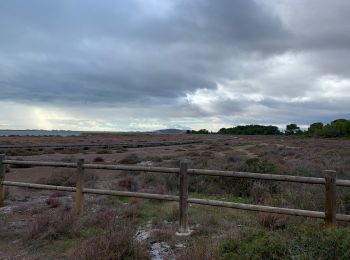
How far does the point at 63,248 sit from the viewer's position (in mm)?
6473

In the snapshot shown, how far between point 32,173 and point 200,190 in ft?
39.4

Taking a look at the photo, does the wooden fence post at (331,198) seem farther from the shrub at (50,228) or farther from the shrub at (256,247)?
the shrub at (50,228)

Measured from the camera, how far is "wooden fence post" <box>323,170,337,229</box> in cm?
617

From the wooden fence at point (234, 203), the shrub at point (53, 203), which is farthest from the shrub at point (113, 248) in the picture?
the shrub at point (53, 203)

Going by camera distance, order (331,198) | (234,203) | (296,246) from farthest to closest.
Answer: (234,203) < (331,198) < (296,246)

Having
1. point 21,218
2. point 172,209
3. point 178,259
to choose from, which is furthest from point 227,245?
point 21,218

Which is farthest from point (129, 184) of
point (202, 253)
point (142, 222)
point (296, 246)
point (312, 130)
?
point (312, 130)

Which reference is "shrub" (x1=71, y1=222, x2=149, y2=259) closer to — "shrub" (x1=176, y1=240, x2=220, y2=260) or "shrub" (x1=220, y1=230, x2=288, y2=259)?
"shrub" (x1=176, y1=240, x2=220, y2=260)

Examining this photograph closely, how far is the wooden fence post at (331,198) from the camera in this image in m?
6.17

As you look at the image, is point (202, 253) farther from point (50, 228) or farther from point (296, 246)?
point (50, 228)

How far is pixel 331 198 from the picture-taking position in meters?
6.18

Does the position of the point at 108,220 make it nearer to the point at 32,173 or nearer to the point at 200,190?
the point at 200,190

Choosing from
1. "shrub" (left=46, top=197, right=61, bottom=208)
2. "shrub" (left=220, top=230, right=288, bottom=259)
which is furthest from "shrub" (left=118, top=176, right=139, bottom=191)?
"shrub" (left=220, top=230, right=288, bottom=259)

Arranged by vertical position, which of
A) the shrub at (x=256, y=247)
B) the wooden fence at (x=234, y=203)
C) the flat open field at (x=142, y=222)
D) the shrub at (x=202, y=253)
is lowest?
the flat open field at (x=142, y=222)
